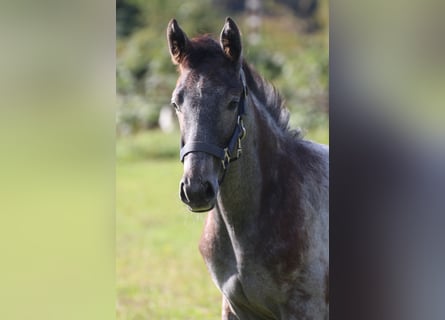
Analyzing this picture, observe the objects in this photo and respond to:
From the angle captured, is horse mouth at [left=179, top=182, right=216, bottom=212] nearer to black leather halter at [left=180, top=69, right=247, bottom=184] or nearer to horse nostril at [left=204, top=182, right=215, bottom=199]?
horse nostril at [left=204, top=182, right=215, bottom=199]

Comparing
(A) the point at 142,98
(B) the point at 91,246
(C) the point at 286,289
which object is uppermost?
(A) the point at 142,98

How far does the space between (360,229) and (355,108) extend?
26 cm

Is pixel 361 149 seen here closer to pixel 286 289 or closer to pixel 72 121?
pixel 72 121

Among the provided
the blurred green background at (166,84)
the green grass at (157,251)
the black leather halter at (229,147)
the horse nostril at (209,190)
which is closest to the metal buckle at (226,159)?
the black leather halter at (229,147)

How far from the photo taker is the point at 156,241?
17.1ft

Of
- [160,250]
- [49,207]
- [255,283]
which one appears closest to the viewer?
[49,207]

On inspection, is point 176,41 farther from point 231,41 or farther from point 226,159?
point 226,159

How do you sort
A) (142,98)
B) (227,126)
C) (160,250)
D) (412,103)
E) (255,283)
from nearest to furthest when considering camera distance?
(412,103), (227,126), (255,283), (160,250), (142,98)

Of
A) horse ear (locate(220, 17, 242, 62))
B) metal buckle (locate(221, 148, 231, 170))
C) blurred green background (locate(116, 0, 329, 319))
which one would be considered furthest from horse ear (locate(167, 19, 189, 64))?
blurred green background (locate(116, 0, 329, 319))

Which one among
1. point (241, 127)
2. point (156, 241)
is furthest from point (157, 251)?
point (241, 127)

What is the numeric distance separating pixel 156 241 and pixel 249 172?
3206 millimetres

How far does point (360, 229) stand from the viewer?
1.40 meters

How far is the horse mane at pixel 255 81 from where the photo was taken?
79.3 inches

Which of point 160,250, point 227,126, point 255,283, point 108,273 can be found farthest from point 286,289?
point 160,250
